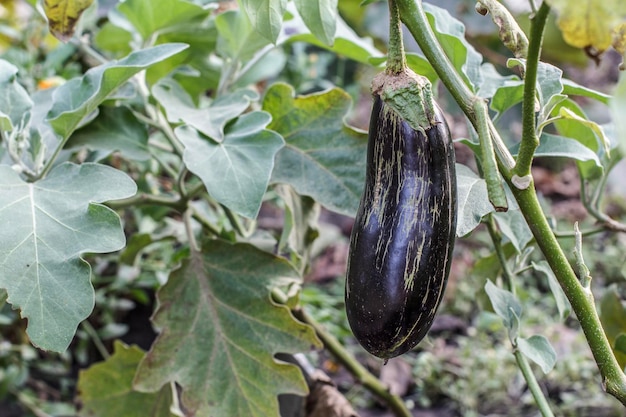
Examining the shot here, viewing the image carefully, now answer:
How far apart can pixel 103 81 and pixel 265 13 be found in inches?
7.8

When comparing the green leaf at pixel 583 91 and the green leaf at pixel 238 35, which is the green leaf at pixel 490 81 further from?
the green leaf at pixel 238 35

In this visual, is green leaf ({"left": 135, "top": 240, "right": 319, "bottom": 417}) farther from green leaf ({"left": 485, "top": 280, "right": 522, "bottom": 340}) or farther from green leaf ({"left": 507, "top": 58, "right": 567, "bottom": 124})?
green leaf ({"left": 507, "top": 58, "right": 567, "bottom": 124})

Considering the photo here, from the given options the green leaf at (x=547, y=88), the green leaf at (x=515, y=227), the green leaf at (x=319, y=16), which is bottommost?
the green leaf at (x=515, y=227)

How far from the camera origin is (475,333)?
148cm

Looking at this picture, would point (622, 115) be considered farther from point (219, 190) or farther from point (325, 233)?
point (325, 233)

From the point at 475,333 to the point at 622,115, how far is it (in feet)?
4.17

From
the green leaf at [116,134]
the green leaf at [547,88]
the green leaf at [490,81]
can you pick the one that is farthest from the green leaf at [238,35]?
the green leaf at [547,88]

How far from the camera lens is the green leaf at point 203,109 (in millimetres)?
684

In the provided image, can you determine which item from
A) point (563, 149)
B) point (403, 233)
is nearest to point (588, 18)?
point (403, 233)

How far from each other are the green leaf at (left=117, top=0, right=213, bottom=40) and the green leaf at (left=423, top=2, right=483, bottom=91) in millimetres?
298

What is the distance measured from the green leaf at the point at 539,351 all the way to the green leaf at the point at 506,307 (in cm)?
1

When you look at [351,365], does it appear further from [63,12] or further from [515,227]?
[63,12]

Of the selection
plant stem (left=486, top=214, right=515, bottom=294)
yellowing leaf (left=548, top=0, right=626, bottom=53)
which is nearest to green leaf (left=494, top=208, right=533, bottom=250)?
plant stem (left=486, top=214, right=515, bottom=294)

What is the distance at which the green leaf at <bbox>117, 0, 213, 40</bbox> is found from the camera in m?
0.84
